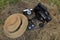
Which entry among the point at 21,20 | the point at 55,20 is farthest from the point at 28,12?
the point at 55,20

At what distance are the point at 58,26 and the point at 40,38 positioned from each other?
0.29 metres

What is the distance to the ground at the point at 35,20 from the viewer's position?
2516 millimetres

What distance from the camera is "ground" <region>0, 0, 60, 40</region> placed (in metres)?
2.52

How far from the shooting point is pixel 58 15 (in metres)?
2.71

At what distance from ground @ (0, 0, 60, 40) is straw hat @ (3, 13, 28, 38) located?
0.06m

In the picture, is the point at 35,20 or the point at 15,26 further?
the point at 35,20

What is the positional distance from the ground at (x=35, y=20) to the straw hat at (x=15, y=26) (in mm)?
63

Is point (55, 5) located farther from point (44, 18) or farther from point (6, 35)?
point (6, 35)

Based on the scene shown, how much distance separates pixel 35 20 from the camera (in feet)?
8.80

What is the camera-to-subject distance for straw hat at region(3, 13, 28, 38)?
2.48 meters

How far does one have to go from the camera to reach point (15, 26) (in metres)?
2.47

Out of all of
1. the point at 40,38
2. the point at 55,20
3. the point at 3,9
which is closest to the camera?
the point at 40,38

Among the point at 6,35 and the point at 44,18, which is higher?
the point at 44,18

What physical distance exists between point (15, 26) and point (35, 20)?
13.1 inches
